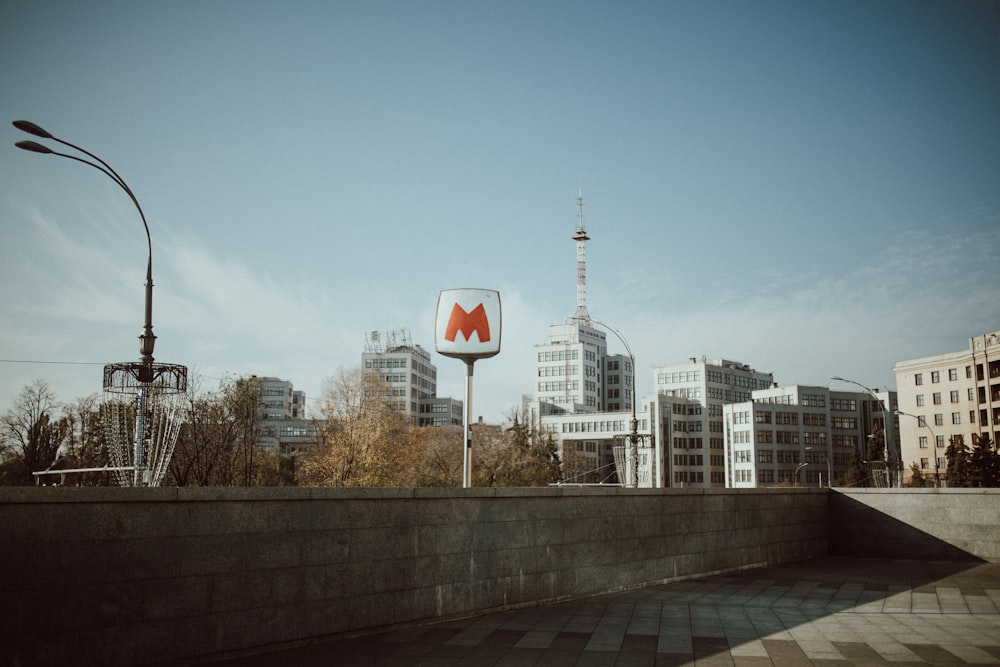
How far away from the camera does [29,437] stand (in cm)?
5088

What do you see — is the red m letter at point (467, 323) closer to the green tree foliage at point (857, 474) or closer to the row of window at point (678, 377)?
the green tree foliage at point (857, 474)

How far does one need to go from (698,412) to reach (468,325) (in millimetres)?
139754

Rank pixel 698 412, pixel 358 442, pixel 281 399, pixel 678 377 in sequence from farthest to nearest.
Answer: pixel 281 399 < pixel 678 377 < pixel 698 412 < pixel 358 442

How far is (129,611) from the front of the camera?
7.20m

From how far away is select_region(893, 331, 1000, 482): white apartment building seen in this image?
324 ft

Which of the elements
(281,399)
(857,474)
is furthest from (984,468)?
(281,399)

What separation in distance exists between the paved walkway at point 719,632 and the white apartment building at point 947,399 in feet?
315

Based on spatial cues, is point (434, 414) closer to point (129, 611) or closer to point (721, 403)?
point (721, 403)

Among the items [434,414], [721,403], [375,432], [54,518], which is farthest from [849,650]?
[434,414]

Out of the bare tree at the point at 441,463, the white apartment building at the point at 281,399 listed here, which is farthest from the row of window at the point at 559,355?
the bare tree at the point at 441,463

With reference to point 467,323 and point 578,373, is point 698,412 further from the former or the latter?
point 467,323

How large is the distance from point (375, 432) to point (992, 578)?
39.4 m

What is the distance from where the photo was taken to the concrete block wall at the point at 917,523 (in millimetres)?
18562

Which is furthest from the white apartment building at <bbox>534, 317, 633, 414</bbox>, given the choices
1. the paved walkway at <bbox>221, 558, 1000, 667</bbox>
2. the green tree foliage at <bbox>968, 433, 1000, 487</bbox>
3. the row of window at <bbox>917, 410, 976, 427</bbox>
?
the paved walkway at <bbox>221, 558, 1000, 667</bbox>
